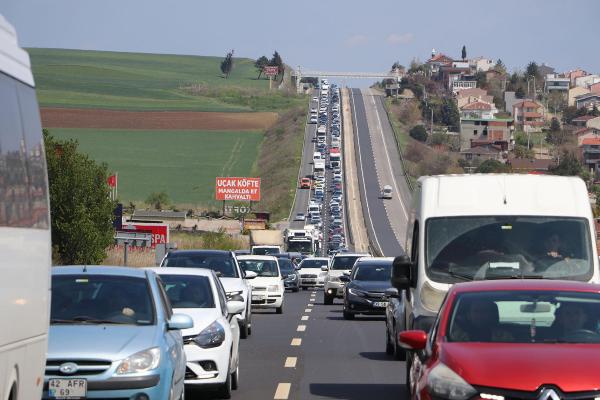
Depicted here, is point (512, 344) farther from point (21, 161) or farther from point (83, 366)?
point (21, 161)

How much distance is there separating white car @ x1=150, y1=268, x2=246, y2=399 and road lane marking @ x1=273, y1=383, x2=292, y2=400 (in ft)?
1.72

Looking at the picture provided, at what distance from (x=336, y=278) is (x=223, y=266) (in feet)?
49.4

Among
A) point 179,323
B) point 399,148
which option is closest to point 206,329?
point 179,323

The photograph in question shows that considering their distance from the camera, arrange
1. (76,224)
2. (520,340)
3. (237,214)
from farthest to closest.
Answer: (237,214)
(76,224)
(520,340)

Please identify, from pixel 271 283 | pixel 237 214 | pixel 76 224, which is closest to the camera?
pixel 271 283

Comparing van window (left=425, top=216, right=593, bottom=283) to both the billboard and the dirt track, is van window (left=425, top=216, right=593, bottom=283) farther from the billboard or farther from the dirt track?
the dirt track

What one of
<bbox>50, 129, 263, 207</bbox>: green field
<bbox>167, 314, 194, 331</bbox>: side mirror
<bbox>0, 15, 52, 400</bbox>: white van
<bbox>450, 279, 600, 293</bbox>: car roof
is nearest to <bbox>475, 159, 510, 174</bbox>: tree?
<bbox>50, 129, 263, 207</bbox>: green field

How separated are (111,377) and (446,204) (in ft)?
17.7

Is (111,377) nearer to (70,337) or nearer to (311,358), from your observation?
(70,337)

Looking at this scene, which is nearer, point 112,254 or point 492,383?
point 492,383

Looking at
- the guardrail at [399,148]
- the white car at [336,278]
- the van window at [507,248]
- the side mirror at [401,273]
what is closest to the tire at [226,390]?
the side mirror at [401,273]

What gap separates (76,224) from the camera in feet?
179

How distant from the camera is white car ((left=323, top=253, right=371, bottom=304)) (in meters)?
41.2

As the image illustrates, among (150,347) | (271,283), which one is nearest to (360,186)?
(271,283)
